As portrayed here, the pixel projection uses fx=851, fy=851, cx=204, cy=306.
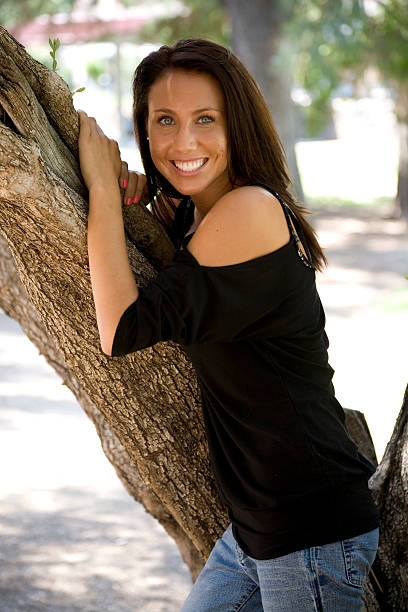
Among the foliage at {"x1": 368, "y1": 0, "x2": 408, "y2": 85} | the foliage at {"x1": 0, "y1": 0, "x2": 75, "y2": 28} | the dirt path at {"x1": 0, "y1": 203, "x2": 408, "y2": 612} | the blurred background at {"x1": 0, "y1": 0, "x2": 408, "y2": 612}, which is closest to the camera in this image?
the dirt path at {"x1": 0, "y1": 203, "x2": 408, "y2": 612}

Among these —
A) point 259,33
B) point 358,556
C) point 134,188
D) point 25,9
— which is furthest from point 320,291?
point 358,556

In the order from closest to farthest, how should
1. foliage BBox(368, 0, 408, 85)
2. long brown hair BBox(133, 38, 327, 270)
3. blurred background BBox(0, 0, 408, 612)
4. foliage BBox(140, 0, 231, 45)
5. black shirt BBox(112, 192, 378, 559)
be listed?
A: 1. black shirt BBox(112, 192, 378, 559)
2. long brown hair BBox(133, 38, 327, 270)
3. blurred background BBox(0, 0, 408, 612)
4. foliage BBox(368, 0, 408, 85)
5. foliage BBox(140, 0, 231, 45)

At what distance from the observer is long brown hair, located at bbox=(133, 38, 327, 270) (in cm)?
209

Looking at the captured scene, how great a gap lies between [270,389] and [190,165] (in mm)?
606

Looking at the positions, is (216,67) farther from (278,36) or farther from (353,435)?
(278,36)

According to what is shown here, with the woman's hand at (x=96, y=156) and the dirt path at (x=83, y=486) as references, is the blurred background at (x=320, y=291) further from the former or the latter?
the woman's hand at (x=96, y=156)

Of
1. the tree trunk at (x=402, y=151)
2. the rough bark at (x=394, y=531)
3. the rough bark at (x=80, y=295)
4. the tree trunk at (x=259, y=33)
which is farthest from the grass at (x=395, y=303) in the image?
the rough bark at (x=80, y=295)

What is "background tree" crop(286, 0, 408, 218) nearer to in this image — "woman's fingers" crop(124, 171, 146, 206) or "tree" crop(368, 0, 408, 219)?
"tree" crop(368, 0, 408, 219)

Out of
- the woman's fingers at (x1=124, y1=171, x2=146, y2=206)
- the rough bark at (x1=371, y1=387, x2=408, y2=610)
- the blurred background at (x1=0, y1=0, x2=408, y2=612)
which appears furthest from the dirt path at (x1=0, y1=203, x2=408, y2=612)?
the woman's fingers at (x1=124, y1=171, x2=146, y2=206)

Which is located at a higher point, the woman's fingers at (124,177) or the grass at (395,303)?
the woman's fingers at (124,177)

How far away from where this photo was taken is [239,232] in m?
1.87

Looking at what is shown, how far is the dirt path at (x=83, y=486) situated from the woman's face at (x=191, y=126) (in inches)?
102

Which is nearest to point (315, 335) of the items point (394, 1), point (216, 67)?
point (216, 67)

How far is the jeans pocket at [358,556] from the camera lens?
198cm
